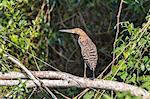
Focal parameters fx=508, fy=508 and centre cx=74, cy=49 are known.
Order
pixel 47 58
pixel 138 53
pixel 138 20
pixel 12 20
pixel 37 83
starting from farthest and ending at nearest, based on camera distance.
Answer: pixel 47 58, pixel 138 20, pixel 12 20, pixel 138 53, pixel 37 83

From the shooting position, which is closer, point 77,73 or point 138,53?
point 138,53

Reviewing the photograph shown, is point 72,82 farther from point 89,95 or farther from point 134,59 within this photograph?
point 134,59

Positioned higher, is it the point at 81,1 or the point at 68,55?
the point at 81,1

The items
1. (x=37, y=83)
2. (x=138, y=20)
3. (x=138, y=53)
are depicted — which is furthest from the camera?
(x=138, y=20)

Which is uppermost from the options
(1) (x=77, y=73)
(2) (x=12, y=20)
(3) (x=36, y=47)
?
(2) (x=12, y=20)

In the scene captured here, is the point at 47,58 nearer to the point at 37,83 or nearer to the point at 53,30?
the point at 53,30

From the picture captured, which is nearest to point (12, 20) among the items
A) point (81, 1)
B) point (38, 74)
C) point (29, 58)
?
point (29, 58)

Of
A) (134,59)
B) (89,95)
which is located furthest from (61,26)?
(89,95)

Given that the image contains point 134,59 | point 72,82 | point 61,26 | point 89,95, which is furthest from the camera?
point 61,26

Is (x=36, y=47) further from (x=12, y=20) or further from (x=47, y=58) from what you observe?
(x=12, y=20)

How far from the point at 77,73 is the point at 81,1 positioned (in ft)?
2.40

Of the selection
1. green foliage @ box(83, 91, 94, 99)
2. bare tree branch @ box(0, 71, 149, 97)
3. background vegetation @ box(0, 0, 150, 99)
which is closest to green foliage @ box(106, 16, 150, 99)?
green foliage @ box(83, 91, 94, 99)

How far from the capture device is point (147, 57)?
347 centimetres

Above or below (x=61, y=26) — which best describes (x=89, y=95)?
below
